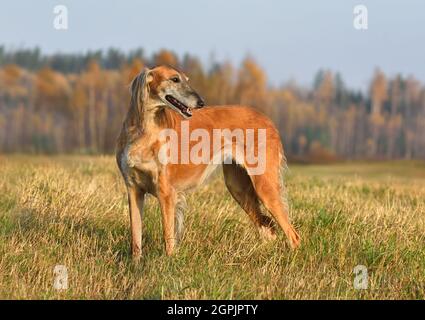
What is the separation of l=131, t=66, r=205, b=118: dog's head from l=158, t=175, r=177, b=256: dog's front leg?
0.75 m

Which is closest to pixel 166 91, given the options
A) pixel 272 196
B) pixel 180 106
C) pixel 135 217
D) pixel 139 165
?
pixel 180 106

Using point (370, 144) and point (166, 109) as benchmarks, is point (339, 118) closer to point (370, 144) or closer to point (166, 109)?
point (370, 144)

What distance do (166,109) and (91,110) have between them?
155 ft

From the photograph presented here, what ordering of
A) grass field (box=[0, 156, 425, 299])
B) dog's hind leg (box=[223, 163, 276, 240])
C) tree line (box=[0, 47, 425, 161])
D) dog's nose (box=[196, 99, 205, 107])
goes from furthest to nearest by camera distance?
1. tree line (box=[0, 47, 425, 161])
2. dog's hind leg (box=[223, 163, 276, 240])
3. dog's nose (box=[196, 99, 205, 107])
4. grass field (box=[0, 156, 425, 299])

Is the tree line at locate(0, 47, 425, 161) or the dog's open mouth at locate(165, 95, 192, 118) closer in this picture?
the dog's open mouth at locate(165, 95, 192, 118)

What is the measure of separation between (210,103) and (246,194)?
134ft

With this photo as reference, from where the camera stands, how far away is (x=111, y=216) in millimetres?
→ 8039

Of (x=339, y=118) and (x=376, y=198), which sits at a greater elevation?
(x=376, y=198)

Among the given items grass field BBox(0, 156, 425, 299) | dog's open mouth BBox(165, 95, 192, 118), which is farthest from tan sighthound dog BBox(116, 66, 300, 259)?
grass field BBox(0, 156, 425, 299)

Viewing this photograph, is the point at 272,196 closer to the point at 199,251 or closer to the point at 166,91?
the point at 199,251

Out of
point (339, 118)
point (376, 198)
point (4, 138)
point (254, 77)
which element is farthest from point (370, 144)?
point (376, 198)

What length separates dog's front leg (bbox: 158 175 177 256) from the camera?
677 cm

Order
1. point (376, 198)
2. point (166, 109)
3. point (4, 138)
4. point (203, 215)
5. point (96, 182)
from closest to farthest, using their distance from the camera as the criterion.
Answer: point (166, 109)
point (203, 215)
point (96, 182)
point (376, 198)
point (4, 138)

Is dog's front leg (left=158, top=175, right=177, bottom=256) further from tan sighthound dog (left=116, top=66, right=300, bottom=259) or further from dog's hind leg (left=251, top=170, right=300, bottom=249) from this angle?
dog's hind leg (left=251, top=170, right=300, bottom=249)
